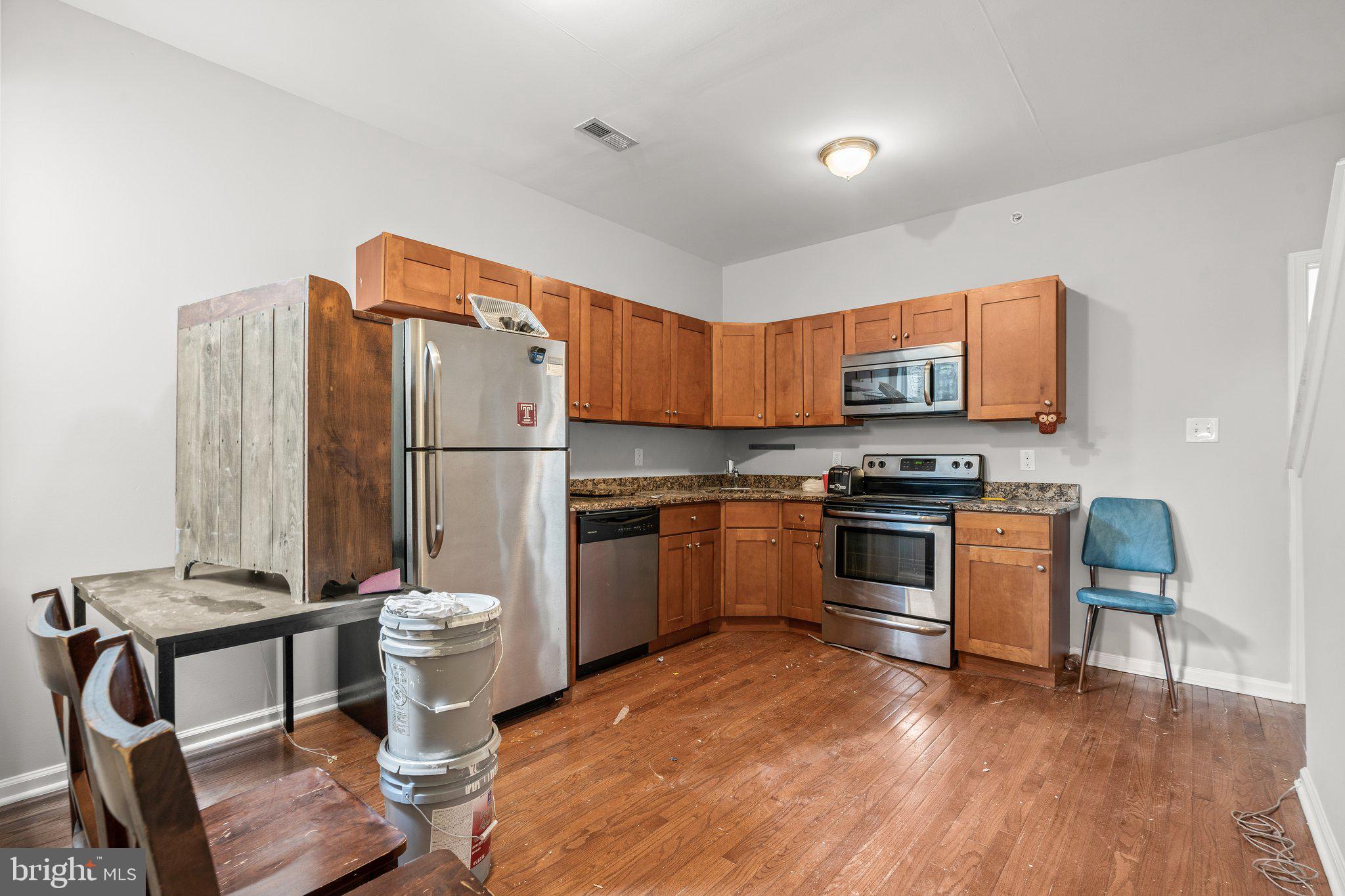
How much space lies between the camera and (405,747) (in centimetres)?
168

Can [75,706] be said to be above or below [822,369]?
below

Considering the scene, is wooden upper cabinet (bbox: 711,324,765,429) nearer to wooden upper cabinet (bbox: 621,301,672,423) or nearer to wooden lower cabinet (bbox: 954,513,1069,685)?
wooden upper cabinet (bbox: 621,301,672,423)

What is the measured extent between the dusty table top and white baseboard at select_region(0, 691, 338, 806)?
541mm

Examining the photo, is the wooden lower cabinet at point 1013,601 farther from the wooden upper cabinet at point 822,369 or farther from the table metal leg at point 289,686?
the table metal leg at point 289,686

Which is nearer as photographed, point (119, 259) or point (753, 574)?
point (119, 259)

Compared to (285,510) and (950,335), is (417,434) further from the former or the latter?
(950,335)

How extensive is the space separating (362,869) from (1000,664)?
3.25 meters

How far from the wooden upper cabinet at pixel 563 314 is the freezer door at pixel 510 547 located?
2.54 ft

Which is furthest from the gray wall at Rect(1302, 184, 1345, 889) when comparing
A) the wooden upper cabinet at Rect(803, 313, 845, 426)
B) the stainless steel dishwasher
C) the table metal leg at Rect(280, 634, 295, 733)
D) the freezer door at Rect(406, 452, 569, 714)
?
the table metal leg at Rect(280, 634, 295, 733)

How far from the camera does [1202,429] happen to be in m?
3.21

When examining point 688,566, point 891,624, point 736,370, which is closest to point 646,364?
point 736,370

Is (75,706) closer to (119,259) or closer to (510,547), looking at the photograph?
(510,547)

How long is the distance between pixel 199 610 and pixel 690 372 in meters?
3.29

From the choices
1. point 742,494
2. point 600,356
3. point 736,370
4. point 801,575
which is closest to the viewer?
point 600,356
